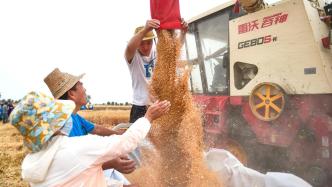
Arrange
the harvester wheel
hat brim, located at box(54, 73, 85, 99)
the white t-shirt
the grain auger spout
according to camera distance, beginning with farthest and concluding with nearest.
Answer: the grain auger spout
the harvester wheel
the white t-shirt
hat brim, located at box(54, 73, 85, 99)

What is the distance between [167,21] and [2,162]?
4364mm

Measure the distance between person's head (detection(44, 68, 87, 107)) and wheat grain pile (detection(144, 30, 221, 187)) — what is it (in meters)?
0.86

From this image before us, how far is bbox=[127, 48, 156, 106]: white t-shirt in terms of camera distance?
12.2ft

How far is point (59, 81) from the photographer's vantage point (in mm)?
2836

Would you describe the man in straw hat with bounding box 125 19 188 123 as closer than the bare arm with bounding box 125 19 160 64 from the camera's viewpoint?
No

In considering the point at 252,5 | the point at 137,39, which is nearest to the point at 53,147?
the point at 137,39

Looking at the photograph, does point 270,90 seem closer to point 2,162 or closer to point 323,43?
point 323,43

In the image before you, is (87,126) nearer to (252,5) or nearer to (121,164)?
(121,164)

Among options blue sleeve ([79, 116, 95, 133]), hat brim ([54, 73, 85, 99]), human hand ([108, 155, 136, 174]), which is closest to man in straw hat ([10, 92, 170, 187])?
human hand ([108, 155, 136, 174])

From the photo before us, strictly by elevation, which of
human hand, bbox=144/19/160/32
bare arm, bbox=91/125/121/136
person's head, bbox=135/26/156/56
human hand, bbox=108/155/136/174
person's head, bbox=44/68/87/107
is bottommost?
human hand, bbox=108/155/136/174

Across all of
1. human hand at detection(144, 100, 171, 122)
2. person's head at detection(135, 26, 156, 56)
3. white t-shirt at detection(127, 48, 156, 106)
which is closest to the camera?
human hand at detection(144, 100, 171, 122)

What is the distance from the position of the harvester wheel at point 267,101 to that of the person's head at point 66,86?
258 centimetres

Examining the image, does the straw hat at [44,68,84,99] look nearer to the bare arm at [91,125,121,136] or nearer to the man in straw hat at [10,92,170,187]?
the man in straw hat at [10,92,170,187]

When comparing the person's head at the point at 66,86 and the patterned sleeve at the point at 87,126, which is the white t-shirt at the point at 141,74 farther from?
the person's head at the point at 66,86
